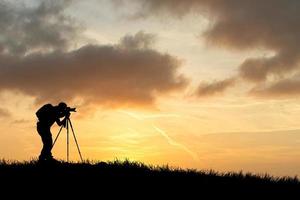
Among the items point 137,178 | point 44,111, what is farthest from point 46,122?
point 137,178

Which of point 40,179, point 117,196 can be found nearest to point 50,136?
point 40,179

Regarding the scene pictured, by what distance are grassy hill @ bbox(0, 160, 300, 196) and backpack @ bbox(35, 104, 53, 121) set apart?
2183mm

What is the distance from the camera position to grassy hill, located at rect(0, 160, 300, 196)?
1662cm

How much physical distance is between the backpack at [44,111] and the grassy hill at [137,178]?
7.16ft

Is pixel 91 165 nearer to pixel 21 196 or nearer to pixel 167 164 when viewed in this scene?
pixel 167 164

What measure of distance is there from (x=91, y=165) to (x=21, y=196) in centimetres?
480

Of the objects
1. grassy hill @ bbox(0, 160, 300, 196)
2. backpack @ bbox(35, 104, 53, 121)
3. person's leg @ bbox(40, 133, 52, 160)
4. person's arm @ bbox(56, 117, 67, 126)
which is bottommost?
grassy hill @ bbox(0, 160, 300, 196)

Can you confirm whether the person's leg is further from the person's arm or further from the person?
the person's arm

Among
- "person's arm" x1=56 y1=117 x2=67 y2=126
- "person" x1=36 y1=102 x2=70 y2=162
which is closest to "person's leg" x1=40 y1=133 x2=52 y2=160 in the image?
"person" x1=36 y1=102 x2=70 y2=162

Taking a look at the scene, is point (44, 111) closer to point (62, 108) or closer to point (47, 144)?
point (62, 108)

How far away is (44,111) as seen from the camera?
71.9 feet

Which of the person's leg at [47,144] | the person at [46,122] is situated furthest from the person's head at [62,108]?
the person's leg at [47,144]

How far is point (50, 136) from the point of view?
22188 millimetres

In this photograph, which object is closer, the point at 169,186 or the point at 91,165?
the point at 169,186
